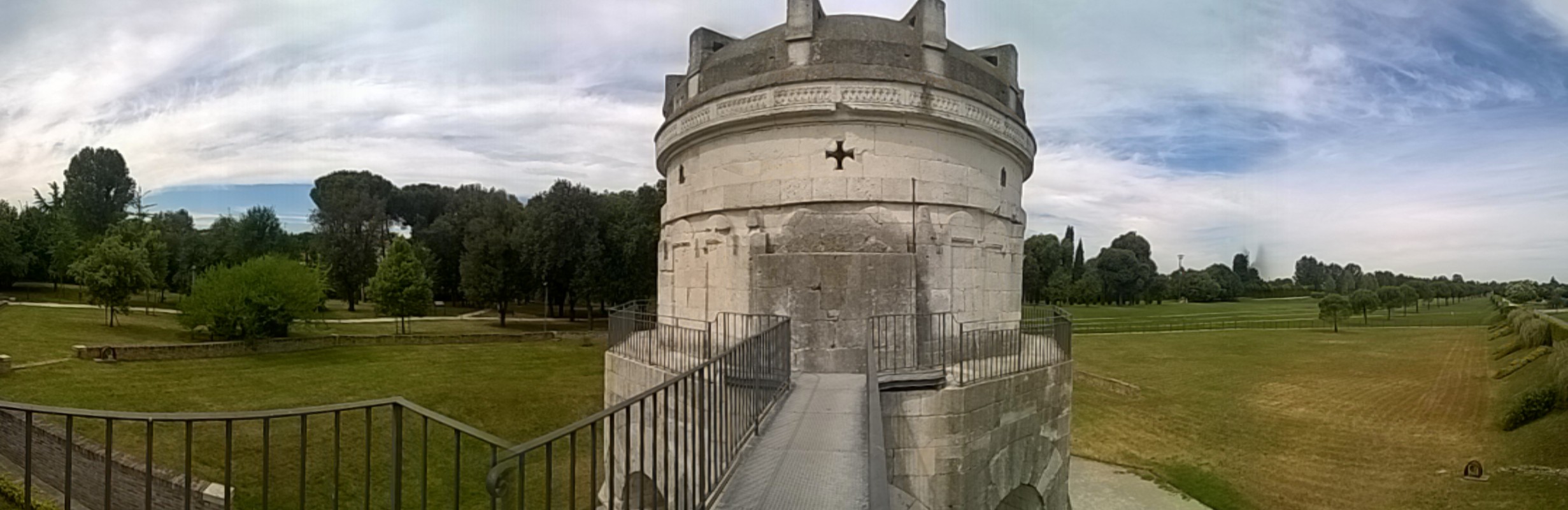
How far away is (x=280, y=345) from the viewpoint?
26.1m

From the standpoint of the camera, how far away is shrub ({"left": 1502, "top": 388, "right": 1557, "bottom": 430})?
16.1m

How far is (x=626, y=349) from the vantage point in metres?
10.4

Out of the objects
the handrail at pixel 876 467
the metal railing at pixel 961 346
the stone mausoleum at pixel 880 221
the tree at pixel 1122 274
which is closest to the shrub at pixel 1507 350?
the metal railing at pixel 961 346

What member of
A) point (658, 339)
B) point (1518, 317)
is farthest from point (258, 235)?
point (1518, 317)

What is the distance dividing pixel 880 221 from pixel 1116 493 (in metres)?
11.2

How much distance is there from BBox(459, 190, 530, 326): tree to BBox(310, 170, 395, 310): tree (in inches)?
486

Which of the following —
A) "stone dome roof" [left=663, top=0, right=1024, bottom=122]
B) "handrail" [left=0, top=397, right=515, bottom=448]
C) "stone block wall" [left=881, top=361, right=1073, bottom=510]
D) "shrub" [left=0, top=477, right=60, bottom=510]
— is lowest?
"shrub" [left=0, top=477, right=60, bottom=510]

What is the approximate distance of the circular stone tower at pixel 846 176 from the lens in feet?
27.8

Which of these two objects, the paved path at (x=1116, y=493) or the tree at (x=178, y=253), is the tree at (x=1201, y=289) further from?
the tree at (x=178, y=253)

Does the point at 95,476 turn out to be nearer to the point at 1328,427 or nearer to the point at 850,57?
the point at 850,57

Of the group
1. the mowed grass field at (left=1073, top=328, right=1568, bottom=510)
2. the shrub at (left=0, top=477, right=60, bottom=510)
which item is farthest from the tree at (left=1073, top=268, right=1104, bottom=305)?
the shrub at (left=0, top=477, right=60, bottom=510)

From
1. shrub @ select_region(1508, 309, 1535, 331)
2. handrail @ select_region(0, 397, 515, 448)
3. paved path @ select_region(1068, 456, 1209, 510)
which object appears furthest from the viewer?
shrub @ select_region(1508, 309, 1535, 331)

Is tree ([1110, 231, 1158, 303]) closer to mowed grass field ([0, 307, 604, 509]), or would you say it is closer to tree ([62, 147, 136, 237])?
mowed grass field ([0, 307, 604, 509])

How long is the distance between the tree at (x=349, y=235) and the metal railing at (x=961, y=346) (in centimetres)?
4485
